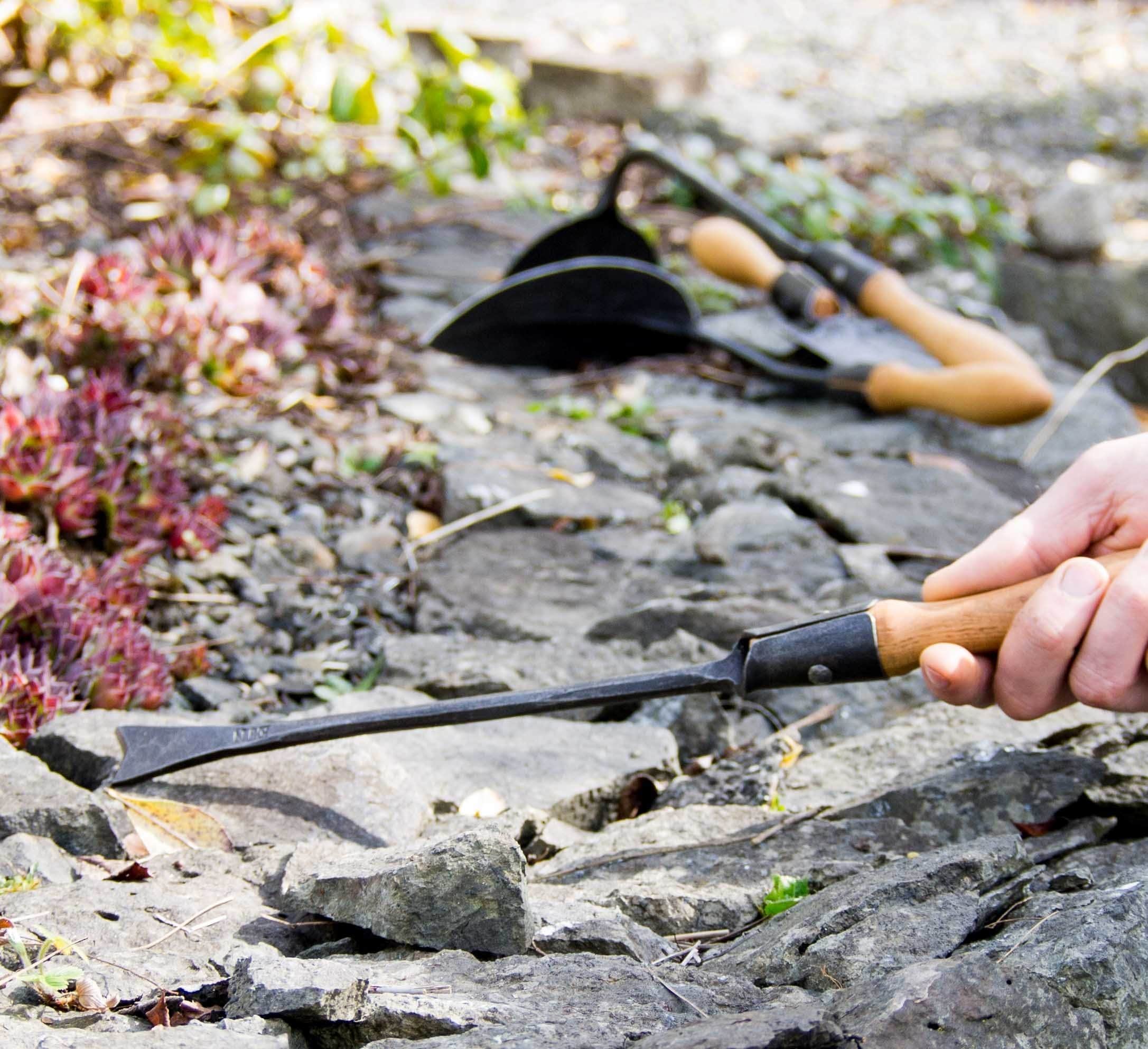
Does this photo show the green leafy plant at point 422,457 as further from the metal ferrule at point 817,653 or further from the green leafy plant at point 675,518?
the metal ferrule at point 817,653

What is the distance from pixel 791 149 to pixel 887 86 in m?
2.09

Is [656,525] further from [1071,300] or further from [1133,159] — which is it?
[1133,159]

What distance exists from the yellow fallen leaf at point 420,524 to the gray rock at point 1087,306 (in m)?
2.99

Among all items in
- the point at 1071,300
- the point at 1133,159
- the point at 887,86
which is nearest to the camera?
the point at 1071,300

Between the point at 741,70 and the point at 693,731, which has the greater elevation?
the point at 741,70

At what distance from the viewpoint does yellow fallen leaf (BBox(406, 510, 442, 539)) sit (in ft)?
9.59

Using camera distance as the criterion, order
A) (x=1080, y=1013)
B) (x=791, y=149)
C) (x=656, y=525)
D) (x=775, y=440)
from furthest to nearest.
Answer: (x=791, y=149), (x=775, y=440), (x=656, y=525), (x=1080, y=1013)

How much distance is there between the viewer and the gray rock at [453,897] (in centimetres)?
152

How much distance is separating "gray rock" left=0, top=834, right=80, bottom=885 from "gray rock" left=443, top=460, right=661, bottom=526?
1.41 meters

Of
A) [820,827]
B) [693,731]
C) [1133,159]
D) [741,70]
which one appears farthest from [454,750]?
[741,70]

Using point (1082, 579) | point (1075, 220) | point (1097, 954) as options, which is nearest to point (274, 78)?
point (1075, 220)

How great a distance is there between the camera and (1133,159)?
6.71 metres

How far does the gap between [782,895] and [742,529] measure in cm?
130

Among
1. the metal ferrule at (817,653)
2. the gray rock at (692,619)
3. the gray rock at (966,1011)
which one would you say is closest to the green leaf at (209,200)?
the gray rock at (692,619)
